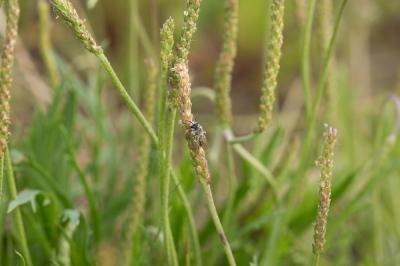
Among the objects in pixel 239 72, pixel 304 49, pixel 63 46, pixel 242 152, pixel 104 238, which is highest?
pixel 63 46

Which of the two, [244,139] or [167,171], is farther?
[244,139]

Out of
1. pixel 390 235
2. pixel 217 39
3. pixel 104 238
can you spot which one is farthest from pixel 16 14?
pixel 217 39

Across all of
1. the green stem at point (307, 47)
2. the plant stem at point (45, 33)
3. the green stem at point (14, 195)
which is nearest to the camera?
the green stem at point (14, 195)

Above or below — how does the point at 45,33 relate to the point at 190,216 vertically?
above

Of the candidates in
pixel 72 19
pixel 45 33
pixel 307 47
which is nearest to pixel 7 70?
pixel 72 19

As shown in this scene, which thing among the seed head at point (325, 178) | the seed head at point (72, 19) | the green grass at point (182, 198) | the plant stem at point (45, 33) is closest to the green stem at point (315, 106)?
the green grass at point (182, 198)

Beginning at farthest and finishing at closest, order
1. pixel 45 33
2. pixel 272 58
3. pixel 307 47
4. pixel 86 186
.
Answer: pixel 45 33 < pixel 86 186 < pixel 307 47 < pixel 272 58

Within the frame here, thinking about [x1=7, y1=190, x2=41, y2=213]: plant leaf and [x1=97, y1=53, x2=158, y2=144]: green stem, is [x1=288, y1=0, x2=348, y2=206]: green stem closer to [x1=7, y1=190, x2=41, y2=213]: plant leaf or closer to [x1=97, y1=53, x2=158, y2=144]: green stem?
[x1=97, y1=53, x2=158, y2=144]: green stem

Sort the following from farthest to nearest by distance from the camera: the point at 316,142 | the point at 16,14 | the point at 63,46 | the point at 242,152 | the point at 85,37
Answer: the point at 63,46
the point at 316,142
the point at 242,152
the point at 16,14
the point at 85,37

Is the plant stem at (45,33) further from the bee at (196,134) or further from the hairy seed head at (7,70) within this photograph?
the bee at (196,134)

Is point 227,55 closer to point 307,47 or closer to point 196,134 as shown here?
point 307,47

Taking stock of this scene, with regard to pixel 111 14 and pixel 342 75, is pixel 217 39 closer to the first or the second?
pixel 111 14
